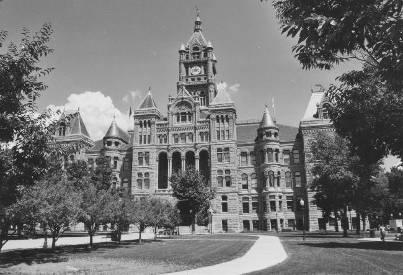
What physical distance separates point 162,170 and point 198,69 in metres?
30.2

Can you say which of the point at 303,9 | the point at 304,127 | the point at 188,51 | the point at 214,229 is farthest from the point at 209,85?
the point at 303,9

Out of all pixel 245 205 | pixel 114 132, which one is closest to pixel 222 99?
pixel 245 205

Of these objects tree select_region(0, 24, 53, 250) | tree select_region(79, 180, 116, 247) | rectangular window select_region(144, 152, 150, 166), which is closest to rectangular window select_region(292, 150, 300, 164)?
rectangular window select_region(144, 152, 150, 166)

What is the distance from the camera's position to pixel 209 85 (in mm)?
86812

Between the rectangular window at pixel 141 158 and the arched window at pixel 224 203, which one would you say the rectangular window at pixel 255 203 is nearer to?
the arched window at pixel 224 203

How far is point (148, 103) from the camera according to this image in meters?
72.1

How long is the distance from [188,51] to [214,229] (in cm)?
4719

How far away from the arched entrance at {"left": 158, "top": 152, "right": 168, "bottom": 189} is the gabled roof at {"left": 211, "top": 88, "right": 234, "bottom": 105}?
45.6ft

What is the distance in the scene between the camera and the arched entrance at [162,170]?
2778 inches

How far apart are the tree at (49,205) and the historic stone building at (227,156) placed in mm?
42830

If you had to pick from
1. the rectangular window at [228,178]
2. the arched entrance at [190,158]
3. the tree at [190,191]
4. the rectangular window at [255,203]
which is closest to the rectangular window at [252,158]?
the rectangular window at [228,178]

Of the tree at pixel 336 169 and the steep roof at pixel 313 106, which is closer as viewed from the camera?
the tree at pixel 336 169

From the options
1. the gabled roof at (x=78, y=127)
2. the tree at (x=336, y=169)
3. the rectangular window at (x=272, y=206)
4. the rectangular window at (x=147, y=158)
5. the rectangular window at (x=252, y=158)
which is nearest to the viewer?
the tree at (x=336, y=169)

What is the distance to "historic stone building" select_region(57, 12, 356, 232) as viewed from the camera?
63.8 meters
